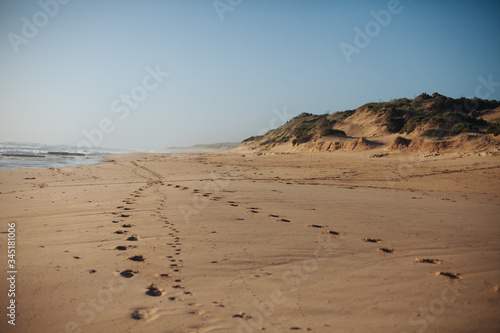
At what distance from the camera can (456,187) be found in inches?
349

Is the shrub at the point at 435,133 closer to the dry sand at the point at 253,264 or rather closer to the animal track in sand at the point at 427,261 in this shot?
the dry sand at the point at 253,264

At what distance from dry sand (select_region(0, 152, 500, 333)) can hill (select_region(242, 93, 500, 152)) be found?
10221mm

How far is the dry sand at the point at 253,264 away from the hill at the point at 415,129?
33.5 ft

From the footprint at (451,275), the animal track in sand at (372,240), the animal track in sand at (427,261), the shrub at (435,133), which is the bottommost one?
the footprint at (451,275)

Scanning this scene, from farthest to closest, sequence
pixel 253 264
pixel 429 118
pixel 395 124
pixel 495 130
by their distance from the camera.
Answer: pixel 395 124 → pixel 429 118 → pixel 495 130 → pixel 253 264

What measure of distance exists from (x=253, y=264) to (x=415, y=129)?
64.9 feet

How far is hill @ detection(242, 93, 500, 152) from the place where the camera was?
15.6 metres

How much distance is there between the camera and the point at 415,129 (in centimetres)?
1925

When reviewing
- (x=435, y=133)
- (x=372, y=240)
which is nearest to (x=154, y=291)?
(x=372, y=240)

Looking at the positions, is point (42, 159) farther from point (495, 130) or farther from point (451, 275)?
point (495, 130)

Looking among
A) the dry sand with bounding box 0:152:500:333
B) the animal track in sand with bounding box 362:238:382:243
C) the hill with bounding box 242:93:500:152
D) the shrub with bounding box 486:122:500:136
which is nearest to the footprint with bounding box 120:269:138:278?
the dry sand with bounding box 0:152:500:333

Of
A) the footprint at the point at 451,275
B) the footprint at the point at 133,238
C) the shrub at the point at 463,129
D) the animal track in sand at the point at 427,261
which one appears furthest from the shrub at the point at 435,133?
the footprint at the point at 133,238

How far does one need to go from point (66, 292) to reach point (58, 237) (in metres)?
1.82

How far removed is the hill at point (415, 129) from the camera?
15633 mm
